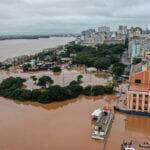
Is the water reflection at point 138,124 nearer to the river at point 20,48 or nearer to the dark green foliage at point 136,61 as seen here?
the dark green foliage at point 136,61

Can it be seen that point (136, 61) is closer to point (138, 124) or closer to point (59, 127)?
point (138, 124)

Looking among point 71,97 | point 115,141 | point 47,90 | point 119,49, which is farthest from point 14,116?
point 119,49

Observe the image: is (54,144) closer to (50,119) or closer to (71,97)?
(50,119)

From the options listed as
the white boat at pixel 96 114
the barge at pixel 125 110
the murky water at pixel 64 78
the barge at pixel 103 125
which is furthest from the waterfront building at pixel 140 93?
the murky water at pixel 64 78

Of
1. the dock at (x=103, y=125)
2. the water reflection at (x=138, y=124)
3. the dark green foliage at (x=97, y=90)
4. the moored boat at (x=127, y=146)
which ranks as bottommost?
the water reflection at (x=138, y=124)

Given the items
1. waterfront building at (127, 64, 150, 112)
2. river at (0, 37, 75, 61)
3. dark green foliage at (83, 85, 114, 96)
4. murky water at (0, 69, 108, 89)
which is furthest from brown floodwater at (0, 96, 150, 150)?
river at (0, 37, 75, 61)

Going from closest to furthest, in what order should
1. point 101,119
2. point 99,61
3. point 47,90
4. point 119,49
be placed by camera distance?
point 101,119, point 47,90, point 99,61, point 119,49
